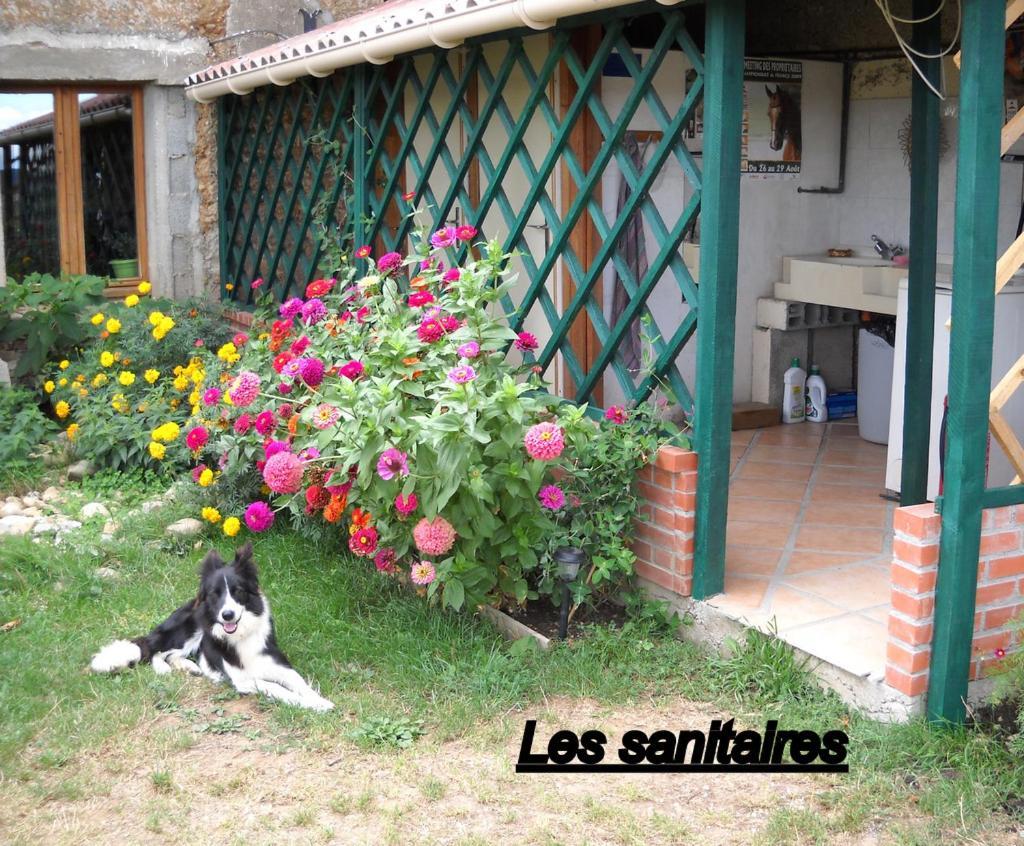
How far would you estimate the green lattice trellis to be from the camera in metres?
4.61

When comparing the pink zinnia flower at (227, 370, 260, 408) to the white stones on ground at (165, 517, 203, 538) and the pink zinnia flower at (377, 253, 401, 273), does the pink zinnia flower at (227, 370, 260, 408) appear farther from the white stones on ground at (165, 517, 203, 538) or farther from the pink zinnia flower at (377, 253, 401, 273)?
the white stones on ground at (165, 517, 203, 538)

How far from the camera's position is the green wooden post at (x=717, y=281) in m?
4.17

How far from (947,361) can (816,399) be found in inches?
73.8

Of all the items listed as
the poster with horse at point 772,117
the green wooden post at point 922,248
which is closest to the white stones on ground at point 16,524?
the green wooden post at point 922,248

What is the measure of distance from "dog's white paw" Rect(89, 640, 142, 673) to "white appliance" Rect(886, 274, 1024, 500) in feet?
10.5

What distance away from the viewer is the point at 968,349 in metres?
3.51

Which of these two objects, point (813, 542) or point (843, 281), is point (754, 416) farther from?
point (813, 542)

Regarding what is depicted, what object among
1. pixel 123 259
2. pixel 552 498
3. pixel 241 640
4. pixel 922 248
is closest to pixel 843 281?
pixel 922 248

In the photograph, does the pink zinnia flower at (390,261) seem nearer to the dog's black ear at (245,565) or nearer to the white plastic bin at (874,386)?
the dog's black ear at (245,565)

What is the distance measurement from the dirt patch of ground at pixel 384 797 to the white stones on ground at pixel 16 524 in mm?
2214

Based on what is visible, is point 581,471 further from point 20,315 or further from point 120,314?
point 20,315

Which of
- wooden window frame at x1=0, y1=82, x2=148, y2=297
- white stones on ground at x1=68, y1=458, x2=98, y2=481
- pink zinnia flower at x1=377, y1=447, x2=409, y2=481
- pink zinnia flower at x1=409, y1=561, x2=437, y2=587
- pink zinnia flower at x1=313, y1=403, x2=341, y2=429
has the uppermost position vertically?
wooden window frame at x1=0, y1=82, x2=148, y2=297

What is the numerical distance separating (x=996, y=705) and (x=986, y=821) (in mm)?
514

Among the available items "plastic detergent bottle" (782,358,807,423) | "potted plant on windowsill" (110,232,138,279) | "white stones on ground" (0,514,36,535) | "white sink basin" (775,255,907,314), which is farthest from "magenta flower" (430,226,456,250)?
"potted plant on windowsill" (110,232,138,279)
